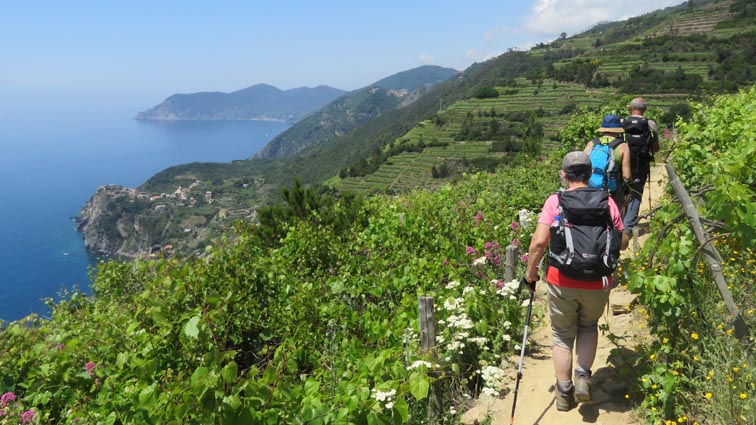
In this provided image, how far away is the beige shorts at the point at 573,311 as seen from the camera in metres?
3.22

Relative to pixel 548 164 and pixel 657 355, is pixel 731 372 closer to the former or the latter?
pixel 657 355

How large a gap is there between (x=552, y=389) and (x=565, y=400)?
443mm

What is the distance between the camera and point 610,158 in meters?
5.01

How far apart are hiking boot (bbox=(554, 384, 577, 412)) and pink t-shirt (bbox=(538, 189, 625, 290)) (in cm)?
103

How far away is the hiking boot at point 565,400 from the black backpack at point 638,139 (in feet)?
11.8

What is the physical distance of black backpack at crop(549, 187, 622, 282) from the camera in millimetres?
3008

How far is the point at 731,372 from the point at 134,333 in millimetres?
4693

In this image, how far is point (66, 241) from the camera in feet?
480

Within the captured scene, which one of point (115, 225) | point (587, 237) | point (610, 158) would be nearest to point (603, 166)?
point (610, 158)

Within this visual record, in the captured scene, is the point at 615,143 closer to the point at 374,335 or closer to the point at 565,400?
the point at 565,400

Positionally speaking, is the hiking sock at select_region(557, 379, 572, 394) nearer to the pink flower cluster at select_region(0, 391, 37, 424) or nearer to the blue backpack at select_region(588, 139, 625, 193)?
the blue backpack at select_region(588, 139, 625, 193)

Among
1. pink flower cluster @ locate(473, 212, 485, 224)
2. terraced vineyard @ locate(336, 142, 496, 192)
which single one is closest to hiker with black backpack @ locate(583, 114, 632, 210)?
pink flower cluster @ locate(473, 212, 485, 224)

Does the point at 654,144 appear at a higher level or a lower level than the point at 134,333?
higher

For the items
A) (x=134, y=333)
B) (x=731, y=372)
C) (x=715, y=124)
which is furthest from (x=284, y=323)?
(x=715, y=124)
